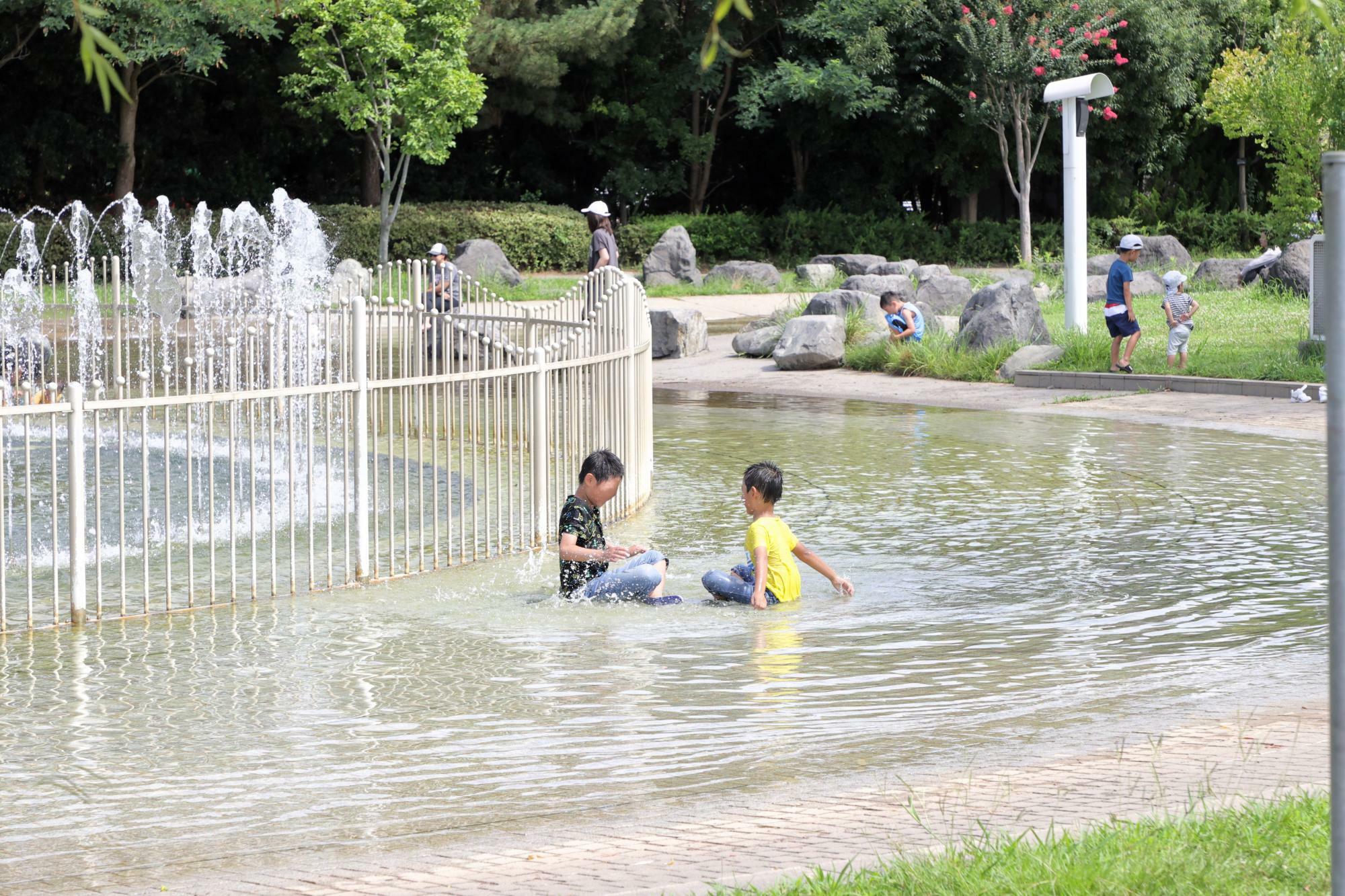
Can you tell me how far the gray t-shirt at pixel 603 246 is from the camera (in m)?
17.5

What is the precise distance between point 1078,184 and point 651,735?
60.0 ft

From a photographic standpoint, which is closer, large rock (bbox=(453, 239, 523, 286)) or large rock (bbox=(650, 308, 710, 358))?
large rock (bbox=(650, 308, 710, 358))

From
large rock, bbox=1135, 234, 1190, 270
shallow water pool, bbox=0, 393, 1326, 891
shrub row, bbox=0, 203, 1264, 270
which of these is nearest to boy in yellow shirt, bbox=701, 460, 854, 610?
shallow water pool, bbox=0, 393, 1326, 891

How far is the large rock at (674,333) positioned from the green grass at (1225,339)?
17.2 ft

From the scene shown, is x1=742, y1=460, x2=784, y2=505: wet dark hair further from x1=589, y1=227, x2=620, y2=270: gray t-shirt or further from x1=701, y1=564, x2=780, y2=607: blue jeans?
x1=589, y1=227, x2=620, y2=270: gray t-shirt

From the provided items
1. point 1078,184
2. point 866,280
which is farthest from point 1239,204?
point 1078,184

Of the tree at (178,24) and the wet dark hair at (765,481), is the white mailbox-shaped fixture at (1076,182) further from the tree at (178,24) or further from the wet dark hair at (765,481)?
the tree at (178,24)

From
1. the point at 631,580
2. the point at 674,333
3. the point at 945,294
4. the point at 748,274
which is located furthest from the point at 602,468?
the point at 748,274

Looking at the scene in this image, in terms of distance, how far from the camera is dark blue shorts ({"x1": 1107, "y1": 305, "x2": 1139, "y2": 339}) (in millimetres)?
19453

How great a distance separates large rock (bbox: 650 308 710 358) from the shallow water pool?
12.9m

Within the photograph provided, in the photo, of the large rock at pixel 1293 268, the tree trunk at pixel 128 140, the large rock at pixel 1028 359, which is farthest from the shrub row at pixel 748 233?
the large rock at pixel 1028 359

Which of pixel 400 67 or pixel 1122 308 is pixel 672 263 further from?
pixel 1122 308

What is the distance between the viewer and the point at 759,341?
79.7 ft

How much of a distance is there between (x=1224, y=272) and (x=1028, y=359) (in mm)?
12891
